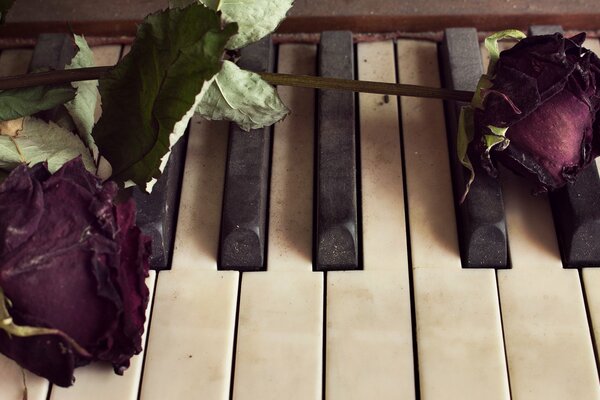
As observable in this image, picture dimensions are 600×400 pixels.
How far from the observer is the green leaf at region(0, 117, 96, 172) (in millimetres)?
795

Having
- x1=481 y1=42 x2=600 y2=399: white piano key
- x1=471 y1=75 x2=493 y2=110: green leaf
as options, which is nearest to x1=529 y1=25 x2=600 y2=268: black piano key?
x1=481 y1=42 x2=600 y2=399: white piano key

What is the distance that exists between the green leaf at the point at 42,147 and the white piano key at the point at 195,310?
121 millimetres

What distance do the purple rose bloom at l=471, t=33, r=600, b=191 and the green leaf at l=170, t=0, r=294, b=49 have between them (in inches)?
9.0

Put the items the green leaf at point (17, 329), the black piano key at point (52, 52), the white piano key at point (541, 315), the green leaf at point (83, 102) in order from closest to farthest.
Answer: the green leaf at point (17, 329), the white piano key at point (541, 315), the green leaf at point (83, 102), the black piano key at point (52, 52)

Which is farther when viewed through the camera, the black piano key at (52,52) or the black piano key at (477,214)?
the black piano key at (52,52)

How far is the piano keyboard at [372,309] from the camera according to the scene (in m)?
0.74

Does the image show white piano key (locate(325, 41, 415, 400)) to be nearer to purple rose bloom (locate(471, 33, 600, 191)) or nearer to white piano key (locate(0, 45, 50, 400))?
purple rose bloom (locate(471, 33, 600, 191))

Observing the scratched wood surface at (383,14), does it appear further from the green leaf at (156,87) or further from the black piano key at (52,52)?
the green leaf at (156,87)

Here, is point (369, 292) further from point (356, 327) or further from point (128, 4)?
point (128, 4)

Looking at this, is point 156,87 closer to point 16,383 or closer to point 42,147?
point 42,147

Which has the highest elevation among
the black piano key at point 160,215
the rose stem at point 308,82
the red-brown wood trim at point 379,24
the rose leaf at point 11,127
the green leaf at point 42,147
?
the red-brown wood trim at point 379,24

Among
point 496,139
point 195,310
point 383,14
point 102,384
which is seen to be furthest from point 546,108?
point 102,384

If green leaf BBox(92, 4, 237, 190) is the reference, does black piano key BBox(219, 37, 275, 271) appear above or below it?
below

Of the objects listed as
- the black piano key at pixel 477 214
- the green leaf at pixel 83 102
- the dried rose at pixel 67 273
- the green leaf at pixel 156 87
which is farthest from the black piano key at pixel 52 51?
the black piano key at pixel 477 214
